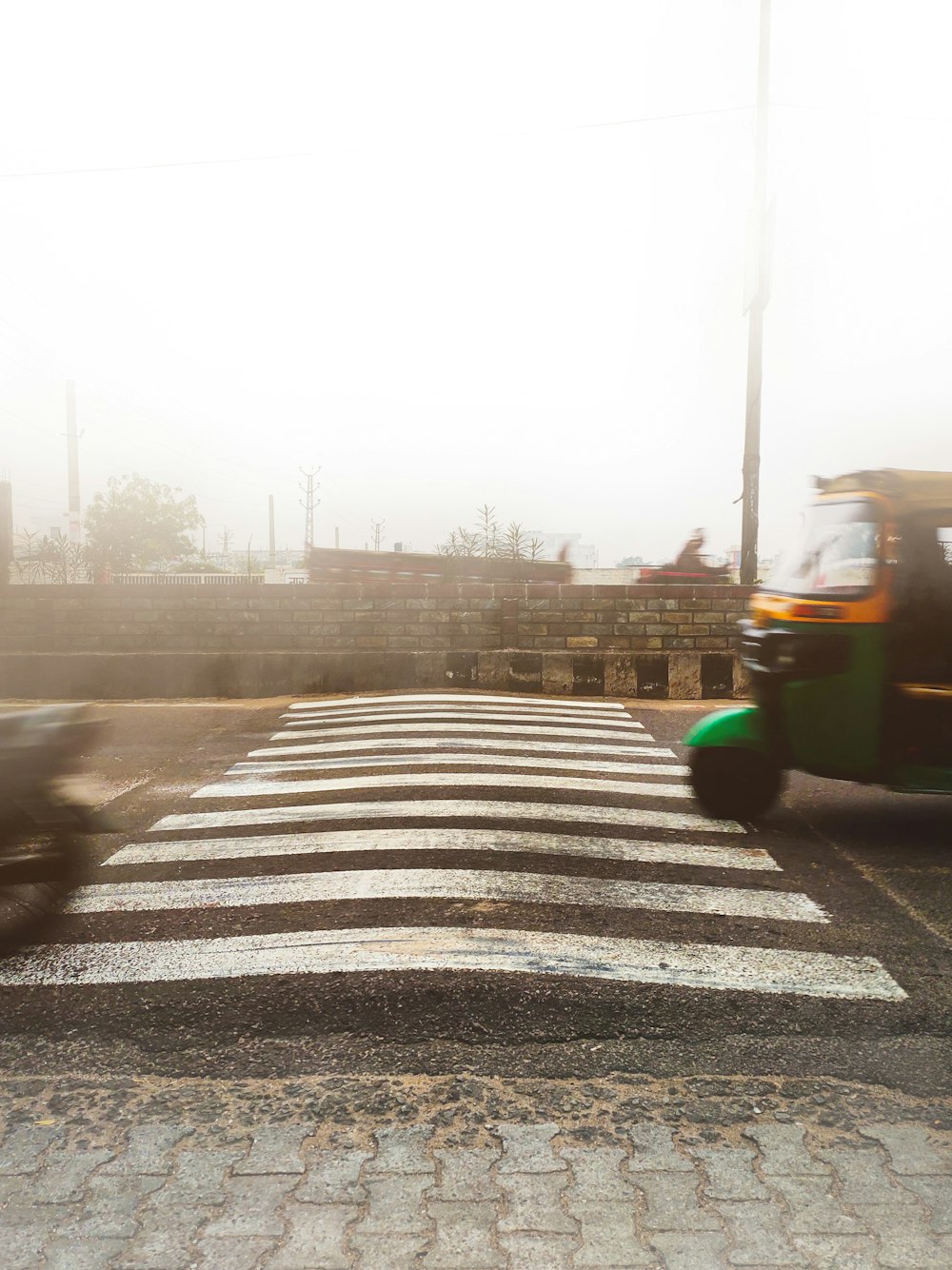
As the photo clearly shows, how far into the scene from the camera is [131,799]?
7.32 meters

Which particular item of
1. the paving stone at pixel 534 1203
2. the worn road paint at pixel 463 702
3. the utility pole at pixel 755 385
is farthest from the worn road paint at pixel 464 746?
the utility pole at pixel 755 385

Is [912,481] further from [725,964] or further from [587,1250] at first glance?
[587,1250]

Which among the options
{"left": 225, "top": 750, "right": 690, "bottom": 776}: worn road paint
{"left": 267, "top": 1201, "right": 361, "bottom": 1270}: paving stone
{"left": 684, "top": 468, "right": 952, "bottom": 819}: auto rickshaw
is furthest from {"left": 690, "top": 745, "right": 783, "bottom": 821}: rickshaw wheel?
{"left": 267, "top": 1201, "right": 361, "bottom": 1270}: paving stone

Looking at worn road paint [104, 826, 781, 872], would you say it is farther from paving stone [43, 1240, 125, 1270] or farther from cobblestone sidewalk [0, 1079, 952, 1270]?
paving stone [43, 1240, 125, 1270]

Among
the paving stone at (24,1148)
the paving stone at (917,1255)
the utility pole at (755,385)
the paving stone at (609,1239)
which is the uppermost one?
the utility pole at (755,385)

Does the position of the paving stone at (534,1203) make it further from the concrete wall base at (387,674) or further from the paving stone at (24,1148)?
the concrete wall base at (387,674)

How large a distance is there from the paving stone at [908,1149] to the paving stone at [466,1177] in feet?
3.64

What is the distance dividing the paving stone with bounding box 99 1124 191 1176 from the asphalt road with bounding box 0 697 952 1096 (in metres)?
0.35

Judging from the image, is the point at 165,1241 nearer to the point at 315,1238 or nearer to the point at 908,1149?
the point at 315,1238

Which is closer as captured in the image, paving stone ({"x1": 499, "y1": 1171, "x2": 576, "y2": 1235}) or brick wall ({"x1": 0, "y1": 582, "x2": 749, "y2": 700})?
paving stone ({"x1": 499, "y1": 1171, "x2": 576, "y2": 1235})

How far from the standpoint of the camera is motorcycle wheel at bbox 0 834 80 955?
425 cm

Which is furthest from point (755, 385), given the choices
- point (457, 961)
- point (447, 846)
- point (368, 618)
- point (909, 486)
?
point (457, 961)

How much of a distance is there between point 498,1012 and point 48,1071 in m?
1.56

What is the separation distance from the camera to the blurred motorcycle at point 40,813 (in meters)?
4.22
